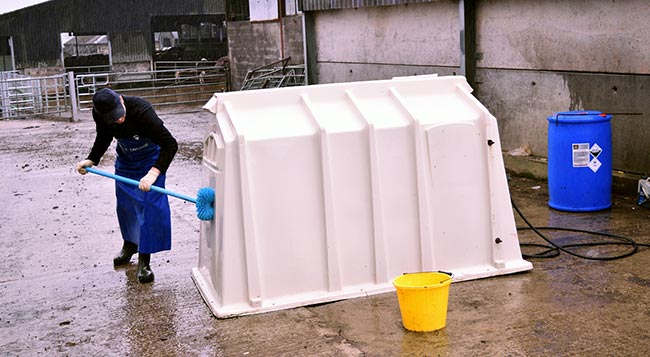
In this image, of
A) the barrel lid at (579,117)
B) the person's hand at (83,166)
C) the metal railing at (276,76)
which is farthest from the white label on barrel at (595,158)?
the metal railing at (276,76)

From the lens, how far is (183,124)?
1916 cm

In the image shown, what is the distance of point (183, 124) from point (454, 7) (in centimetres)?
875

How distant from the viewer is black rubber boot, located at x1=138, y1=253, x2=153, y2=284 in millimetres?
6777

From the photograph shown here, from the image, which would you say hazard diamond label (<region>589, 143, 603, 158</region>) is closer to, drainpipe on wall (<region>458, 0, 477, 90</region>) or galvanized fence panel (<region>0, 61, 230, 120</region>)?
drainpipe on wall (<region>458, 0, 477, 90</region>)

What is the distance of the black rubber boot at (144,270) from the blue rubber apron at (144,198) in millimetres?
96

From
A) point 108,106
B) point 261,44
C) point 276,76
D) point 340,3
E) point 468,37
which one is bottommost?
point 276,76

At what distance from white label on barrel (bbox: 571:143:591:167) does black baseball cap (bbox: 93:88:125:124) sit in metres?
4.29

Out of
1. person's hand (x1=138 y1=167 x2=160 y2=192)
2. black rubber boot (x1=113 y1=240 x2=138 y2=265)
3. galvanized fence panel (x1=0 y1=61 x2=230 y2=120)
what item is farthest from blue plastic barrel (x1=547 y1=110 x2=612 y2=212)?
galvanized fence panel (x1=0 y1=61 x2=230 y2=120)

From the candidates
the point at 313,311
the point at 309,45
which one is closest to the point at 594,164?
the point at 313,311

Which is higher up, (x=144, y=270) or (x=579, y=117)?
(x=579, y=117)

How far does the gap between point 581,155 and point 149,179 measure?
4.18 m

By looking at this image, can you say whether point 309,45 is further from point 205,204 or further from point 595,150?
point 205,204

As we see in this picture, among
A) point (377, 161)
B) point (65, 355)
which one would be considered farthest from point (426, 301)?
point (65, 355)

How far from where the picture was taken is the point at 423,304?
16.9ft
